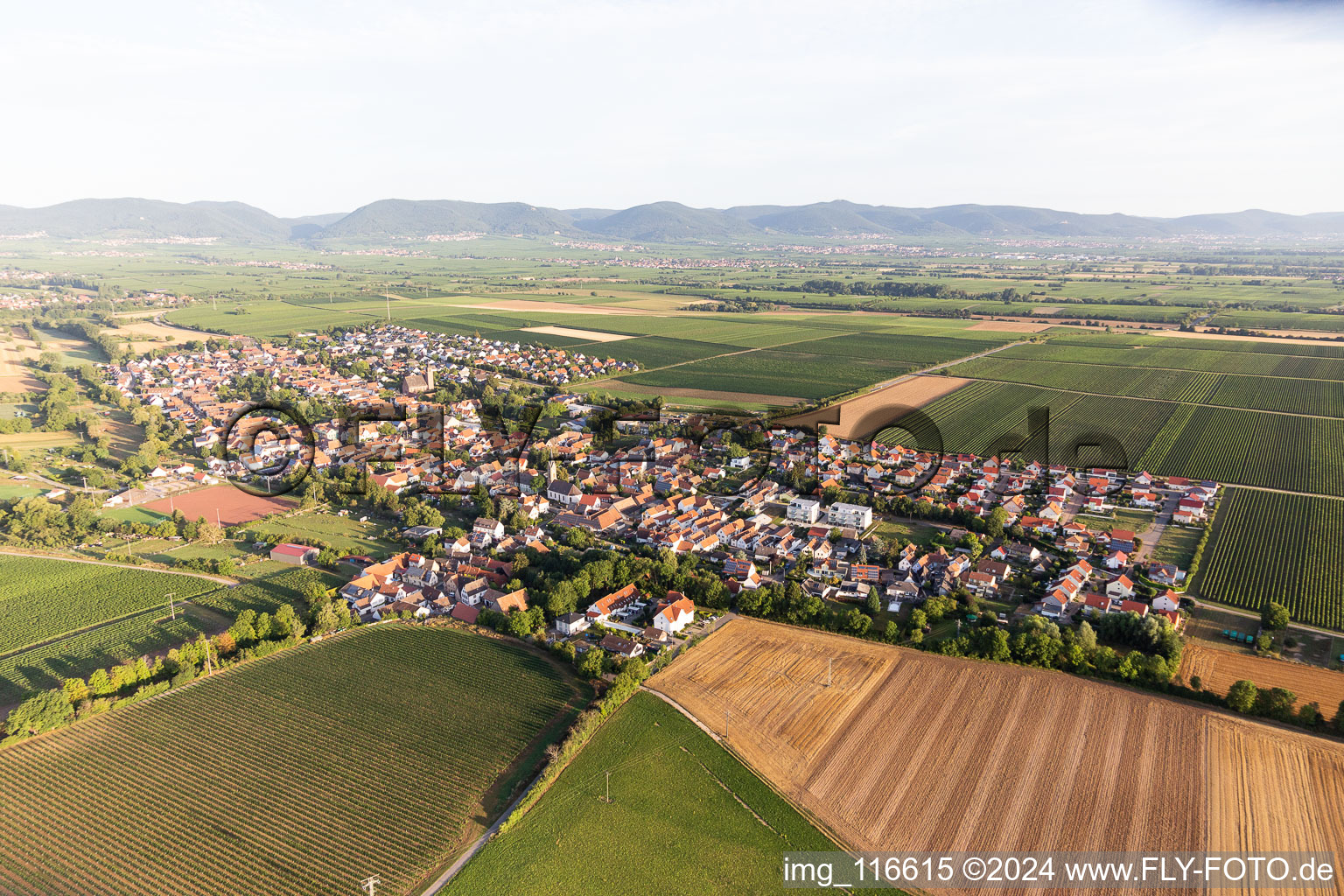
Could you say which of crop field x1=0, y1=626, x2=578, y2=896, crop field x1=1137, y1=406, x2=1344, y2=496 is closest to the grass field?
crop field x1=0, y1=626, x2=578, y2=896

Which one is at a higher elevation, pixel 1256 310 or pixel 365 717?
pixel 1256 310

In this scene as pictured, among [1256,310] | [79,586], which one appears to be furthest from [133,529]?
[1256,310]

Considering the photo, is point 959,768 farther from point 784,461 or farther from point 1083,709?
point 784,461

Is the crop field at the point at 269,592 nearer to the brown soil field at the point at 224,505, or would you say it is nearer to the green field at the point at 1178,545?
the brown soil field at the point at 224,505

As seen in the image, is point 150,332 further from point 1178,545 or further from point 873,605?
point 1178,545

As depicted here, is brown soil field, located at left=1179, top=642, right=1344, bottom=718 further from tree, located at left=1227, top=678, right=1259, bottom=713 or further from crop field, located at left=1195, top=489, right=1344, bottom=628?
crop field, located at left=1195, top=489, right=1344, bottom=628
